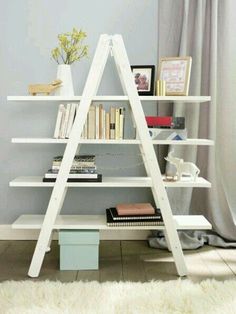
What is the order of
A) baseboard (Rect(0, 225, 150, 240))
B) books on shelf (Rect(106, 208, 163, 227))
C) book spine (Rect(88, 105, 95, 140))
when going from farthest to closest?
baseboard (Rect(0, 225, 150, 240)) < book spine (Rect(88, 105, 95, 140)) < books on shelf (Rect(106, 208, 163, 227))

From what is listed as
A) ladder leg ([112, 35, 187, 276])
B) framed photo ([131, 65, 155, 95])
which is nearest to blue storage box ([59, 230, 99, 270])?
ladder leg ([112, 35, 187, 276])

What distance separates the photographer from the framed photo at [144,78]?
9.14 feet

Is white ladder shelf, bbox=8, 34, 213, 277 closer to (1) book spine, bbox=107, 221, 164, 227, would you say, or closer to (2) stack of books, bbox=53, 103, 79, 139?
(1) book spine, bbox=107, 221, 164, 227

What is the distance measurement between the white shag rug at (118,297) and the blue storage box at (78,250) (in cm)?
28

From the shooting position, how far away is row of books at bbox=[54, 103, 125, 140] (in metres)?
2.57

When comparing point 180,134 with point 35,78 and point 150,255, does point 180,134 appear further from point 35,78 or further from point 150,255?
point 35,78

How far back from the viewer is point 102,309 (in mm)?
1912

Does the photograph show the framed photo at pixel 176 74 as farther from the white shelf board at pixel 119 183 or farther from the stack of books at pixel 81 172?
the stack of books at pixel 81 172

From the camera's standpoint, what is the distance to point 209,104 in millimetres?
2928

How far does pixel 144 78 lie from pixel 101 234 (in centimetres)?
114

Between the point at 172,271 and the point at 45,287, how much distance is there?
2.45 feet

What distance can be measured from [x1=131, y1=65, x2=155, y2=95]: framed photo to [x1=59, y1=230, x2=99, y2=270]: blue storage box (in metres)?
0.98

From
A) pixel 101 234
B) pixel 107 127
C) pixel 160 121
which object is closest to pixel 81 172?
pixel 107 127

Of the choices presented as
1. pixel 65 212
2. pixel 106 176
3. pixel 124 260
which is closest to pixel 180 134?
pixel 106 176
